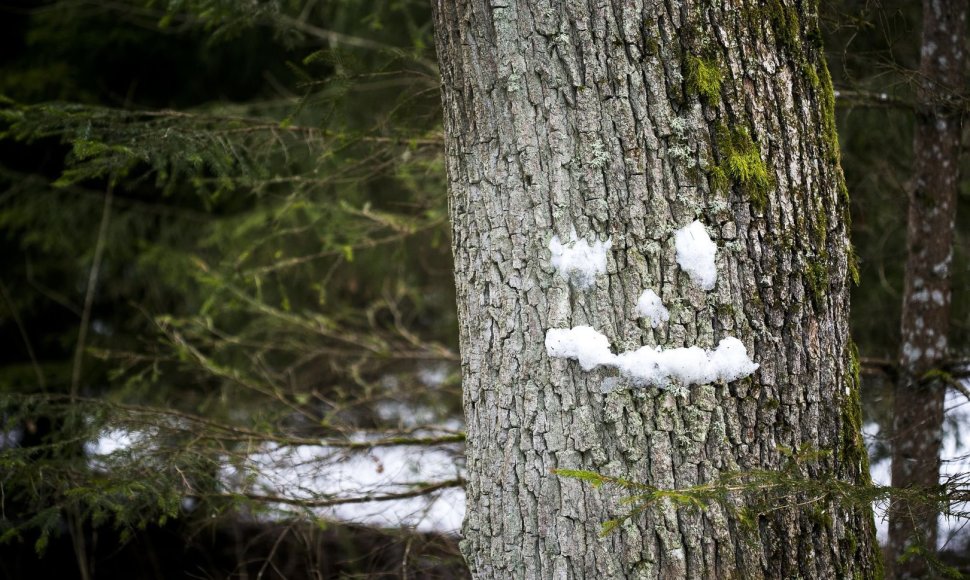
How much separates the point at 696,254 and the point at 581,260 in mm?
314

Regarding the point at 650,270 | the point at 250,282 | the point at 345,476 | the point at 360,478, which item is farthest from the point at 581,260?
the point at 250,282

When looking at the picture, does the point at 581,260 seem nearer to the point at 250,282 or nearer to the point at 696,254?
the point at 696,254

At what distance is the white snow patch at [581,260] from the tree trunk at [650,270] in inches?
0.9

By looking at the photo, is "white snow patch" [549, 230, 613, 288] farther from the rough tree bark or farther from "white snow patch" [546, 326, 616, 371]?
the rough tree bark

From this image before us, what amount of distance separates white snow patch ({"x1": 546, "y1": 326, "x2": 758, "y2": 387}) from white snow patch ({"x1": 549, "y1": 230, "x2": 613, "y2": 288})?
0.46ft

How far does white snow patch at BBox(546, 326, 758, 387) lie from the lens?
195 centimetres

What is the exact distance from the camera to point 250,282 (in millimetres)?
4227

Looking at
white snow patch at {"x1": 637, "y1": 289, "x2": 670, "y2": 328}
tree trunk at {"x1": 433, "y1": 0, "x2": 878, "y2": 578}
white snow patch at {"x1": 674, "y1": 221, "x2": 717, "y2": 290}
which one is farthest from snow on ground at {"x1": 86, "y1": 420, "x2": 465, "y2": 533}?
white snow patch at {"x1": 674, "y1": 221, "x2": 717, "y2": 290}

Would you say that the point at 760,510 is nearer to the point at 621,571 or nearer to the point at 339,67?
the point at 621,571

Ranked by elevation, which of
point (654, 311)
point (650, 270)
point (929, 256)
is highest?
point (929, 256)

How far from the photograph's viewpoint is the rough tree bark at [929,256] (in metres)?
3.14

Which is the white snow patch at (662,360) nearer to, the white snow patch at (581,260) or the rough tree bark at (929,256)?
the white snow patch at (581,260)

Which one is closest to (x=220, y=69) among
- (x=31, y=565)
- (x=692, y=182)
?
(x=31, y=565)

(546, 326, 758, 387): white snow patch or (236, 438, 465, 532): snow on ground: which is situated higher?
(546, 326, 758, 387): white snow patch
